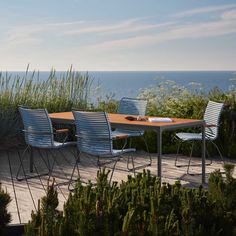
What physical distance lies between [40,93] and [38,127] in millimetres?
3171

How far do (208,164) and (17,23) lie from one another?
13.9 m

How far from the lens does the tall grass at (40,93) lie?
340 inches

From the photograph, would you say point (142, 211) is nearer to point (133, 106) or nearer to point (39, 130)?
point (39, 130)

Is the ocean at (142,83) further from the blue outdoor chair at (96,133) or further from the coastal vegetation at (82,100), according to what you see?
the blue outdoor chair at (96,133)

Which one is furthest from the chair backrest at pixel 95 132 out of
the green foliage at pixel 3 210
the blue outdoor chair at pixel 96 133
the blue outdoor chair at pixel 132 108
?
the green foliage at pixel 3 210

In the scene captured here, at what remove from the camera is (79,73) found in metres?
9.92

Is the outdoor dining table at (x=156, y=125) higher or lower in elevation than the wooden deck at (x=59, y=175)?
higher

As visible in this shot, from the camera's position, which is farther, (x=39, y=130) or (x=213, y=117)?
(x=213, y=117)

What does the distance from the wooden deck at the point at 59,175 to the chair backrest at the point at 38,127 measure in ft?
1.40

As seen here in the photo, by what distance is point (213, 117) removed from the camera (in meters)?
7.18

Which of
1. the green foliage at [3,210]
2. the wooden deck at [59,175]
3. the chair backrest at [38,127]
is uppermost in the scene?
the chair backrest at [38,127]

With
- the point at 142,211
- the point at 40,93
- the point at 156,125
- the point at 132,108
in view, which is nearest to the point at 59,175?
the point at 156,125

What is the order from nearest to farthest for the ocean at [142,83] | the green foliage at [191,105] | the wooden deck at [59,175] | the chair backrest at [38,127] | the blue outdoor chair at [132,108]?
the wooden deck at [59,175], the chair backrest at [38,127], the blue outdoor chair at [132,108], the green foliage at [191,105], the ocean at [142,83]

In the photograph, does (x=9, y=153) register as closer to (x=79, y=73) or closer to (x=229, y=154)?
(x=79, y=73)
